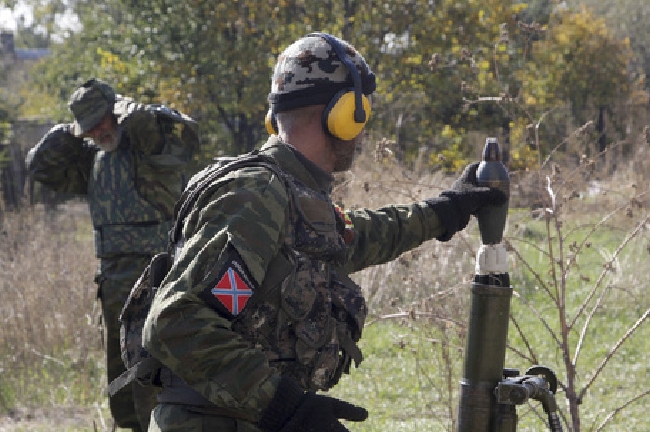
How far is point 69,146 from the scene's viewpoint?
6152 mm

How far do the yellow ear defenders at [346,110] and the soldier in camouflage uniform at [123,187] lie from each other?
10.3 feet

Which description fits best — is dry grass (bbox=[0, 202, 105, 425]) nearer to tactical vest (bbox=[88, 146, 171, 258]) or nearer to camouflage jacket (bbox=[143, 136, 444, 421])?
tactical vest (bbox=[88, 146, 171, 258])

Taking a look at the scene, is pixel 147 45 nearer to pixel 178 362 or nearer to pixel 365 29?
pixel 365 29

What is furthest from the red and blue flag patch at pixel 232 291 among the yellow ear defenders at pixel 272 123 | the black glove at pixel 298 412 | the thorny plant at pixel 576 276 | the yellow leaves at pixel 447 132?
the yellow leaves at pixel 447 132

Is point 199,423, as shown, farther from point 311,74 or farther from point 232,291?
point 311,74

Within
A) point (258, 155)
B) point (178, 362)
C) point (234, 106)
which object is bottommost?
point (178, 362)

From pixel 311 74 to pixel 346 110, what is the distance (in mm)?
140

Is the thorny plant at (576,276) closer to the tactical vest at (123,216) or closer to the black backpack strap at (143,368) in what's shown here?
the black backpack strap at (143,368)

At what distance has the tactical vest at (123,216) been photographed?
5.78 meters

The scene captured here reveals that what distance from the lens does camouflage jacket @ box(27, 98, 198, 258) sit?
578 cm

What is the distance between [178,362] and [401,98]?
13197 millimetres

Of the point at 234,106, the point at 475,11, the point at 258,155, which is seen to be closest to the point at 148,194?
the point at 258,155

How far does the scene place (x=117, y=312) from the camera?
19.0 ft

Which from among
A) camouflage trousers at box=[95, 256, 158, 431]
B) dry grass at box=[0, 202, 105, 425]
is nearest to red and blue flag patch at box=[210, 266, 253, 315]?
camouflage trousers at box=[95, 256, 158, 431]
